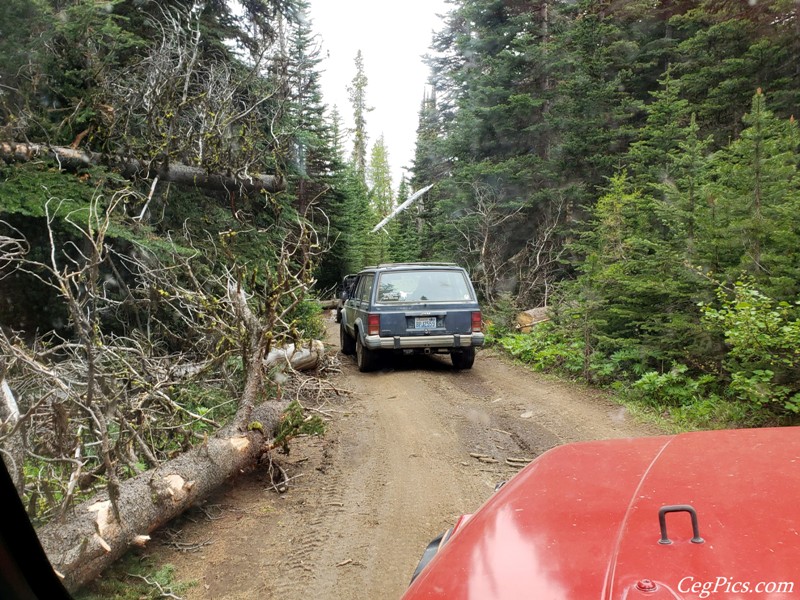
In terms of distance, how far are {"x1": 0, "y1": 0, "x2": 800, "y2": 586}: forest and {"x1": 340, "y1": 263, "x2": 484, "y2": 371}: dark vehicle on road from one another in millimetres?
1428

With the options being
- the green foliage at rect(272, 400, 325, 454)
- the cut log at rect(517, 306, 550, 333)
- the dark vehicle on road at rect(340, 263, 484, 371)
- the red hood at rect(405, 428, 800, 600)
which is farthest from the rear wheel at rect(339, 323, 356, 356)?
the red hood at rect(405, 428, 800, 600)

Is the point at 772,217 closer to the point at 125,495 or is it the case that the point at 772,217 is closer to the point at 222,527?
the point at 222,527

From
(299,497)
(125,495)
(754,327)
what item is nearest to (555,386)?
(754,327)

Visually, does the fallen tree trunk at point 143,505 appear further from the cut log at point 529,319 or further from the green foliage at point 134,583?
the cut log at point 529,319

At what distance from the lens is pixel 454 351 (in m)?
11.1

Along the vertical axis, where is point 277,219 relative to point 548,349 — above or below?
above

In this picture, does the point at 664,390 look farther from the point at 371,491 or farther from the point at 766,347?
the point at 371,491

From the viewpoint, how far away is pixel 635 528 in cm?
153

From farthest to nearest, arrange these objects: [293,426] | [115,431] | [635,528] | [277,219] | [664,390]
→ [277,219], [664,390], [293,426], [115,431], [635,528]

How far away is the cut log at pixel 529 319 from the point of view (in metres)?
13.9

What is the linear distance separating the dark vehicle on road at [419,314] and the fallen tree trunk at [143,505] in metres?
4.63

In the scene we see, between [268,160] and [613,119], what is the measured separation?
10.9 m

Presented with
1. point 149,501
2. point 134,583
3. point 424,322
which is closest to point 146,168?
point 424,322

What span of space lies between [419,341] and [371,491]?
17.2 ft
